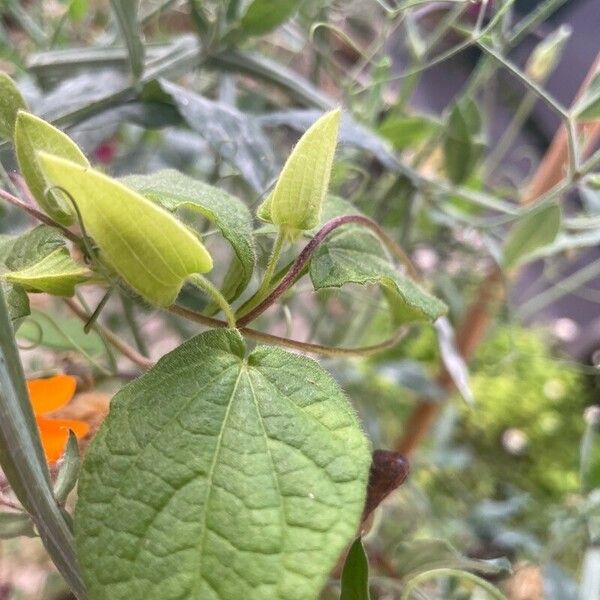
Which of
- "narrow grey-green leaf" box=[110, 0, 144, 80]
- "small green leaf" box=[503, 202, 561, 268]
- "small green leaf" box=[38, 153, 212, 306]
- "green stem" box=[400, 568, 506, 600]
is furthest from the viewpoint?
"small green leaf" box=[503, 202, 561, 268]

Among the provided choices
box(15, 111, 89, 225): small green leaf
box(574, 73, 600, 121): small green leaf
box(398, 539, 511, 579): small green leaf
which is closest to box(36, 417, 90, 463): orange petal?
box(15, 111, 89, 225): small green leaf

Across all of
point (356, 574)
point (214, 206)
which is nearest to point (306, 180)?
point (214, 206)

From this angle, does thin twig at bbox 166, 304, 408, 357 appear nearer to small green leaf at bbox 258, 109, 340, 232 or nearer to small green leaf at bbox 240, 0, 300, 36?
small green leaf at bbox 258, 109, 340, 232

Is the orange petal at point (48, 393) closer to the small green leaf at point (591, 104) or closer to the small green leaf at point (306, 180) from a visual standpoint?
the small green leaf at point (306, 180)

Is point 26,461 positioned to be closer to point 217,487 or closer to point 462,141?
point 217,487

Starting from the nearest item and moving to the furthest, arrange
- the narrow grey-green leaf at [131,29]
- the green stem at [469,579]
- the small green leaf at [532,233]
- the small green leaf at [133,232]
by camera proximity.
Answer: the small green leaf at [133,232]
the green stem at [469,579]
the narrow grey-green leaf at [131,29]
the small green leaf at [532,233]

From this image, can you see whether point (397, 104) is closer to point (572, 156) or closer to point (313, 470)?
point (572, 156)


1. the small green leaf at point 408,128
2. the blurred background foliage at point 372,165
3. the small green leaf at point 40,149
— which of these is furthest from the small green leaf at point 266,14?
the small green leaf at point 40,149

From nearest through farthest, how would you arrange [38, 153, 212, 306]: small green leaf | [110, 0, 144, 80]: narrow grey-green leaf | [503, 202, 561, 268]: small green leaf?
1. [38, 153, 212, 306]: small green leaf
2. [110, 0, 144, 80]: narrow grey-green leaf
3. [503, 202, 561, 268]: small green leaf
